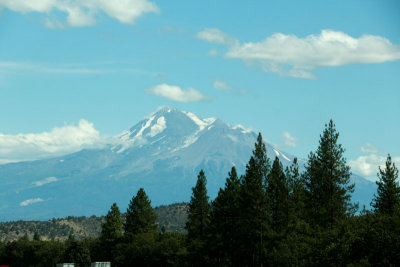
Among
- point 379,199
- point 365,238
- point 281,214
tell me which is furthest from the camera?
point 379,199

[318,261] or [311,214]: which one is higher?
[311,214]

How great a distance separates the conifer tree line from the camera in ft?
217

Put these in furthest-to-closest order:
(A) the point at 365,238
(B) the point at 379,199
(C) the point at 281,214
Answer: (B) the point at 379,199
(C) the point at 281,214
(A) the point at 365,238

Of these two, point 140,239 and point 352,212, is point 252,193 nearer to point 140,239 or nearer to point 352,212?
point 352,212

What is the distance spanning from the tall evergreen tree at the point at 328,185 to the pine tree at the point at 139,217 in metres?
54.6

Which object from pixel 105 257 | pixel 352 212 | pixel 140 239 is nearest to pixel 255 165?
pixel 352 212

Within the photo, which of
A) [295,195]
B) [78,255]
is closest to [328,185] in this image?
[295,195]

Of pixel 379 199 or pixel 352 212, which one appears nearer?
pixel 352 212

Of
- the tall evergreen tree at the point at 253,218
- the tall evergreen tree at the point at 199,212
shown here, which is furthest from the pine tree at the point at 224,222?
the tall evergreen tree at the point at 199,212

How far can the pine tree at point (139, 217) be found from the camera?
138125 mm

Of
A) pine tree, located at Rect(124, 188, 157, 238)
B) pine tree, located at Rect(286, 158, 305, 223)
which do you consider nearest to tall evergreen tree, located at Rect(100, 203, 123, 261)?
pine tree, located at Rect(124, 188, 157, 238)

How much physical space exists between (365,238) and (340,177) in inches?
978

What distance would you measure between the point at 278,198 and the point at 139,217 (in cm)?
5584

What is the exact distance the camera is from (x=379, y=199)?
312ft
